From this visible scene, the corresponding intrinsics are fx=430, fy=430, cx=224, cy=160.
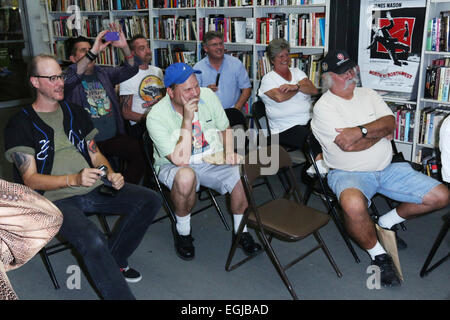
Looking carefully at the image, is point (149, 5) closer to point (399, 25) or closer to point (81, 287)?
point (399, 25)

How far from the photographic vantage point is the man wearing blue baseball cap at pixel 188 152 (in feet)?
8.80

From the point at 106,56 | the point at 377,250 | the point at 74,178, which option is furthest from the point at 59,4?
the point at 377,250

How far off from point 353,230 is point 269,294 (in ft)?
1.97

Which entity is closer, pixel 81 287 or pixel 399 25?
pixel 81 287

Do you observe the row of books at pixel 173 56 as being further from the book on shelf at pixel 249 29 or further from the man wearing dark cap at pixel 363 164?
the man wearing dark cap at pixel 363 164

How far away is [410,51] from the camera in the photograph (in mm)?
3830

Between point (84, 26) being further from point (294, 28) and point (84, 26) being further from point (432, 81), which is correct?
point (432, 81)

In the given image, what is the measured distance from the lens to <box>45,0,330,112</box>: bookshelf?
13.9 ft

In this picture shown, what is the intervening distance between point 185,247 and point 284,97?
164 centimetres

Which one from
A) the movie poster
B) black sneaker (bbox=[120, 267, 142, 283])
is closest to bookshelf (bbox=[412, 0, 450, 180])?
the movie poster

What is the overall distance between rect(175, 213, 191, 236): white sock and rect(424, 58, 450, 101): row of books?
7.70 ft

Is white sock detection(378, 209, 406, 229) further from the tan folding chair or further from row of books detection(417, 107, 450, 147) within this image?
row of books detection(417, 107, 450, 147)
